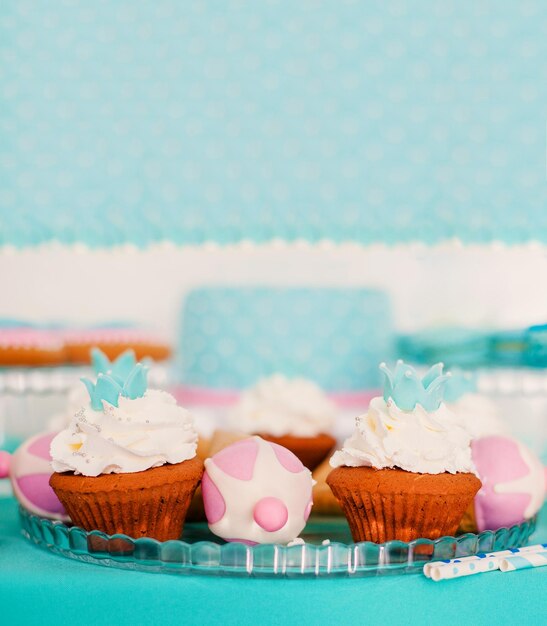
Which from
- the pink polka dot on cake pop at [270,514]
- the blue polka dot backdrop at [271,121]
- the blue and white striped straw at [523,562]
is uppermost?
the blue polka dot backdrop at [271,121]

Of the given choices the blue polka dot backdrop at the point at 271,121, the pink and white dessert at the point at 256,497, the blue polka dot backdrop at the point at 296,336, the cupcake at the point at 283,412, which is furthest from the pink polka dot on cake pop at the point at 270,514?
the blue polka dot backdrop at the point at 296,336

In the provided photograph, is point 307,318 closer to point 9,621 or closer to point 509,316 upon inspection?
point 509,316

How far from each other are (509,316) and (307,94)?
1.43 metres

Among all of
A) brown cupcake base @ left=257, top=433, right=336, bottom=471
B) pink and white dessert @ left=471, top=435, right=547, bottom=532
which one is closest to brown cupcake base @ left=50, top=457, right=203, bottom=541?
pink and white dessert @ left=471, top=435, right=547, bottom=532

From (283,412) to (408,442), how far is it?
1070mm

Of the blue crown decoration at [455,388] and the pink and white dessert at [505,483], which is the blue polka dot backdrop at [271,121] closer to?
the blue crown decoration at [455,388]

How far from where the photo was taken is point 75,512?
126 cm

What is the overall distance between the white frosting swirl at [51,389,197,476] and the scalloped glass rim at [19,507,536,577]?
0.10 m

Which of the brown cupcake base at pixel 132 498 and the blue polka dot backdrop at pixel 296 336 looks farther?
the blue polka dot backdrop at pixel 296 336

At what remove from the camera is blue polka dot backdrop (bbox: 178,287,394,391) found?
329cm

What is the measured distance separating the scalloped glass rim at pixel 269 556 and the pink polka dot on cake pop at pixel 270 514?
0.15 ft

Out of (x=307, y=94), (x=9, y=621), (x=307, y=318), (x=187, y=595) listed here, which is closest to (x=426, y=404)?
(x=187, y=595)

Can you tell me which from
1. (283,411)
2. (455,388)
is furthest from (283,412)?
(455,388)

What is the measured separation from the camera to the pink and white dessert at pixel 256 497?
47.8 inches
